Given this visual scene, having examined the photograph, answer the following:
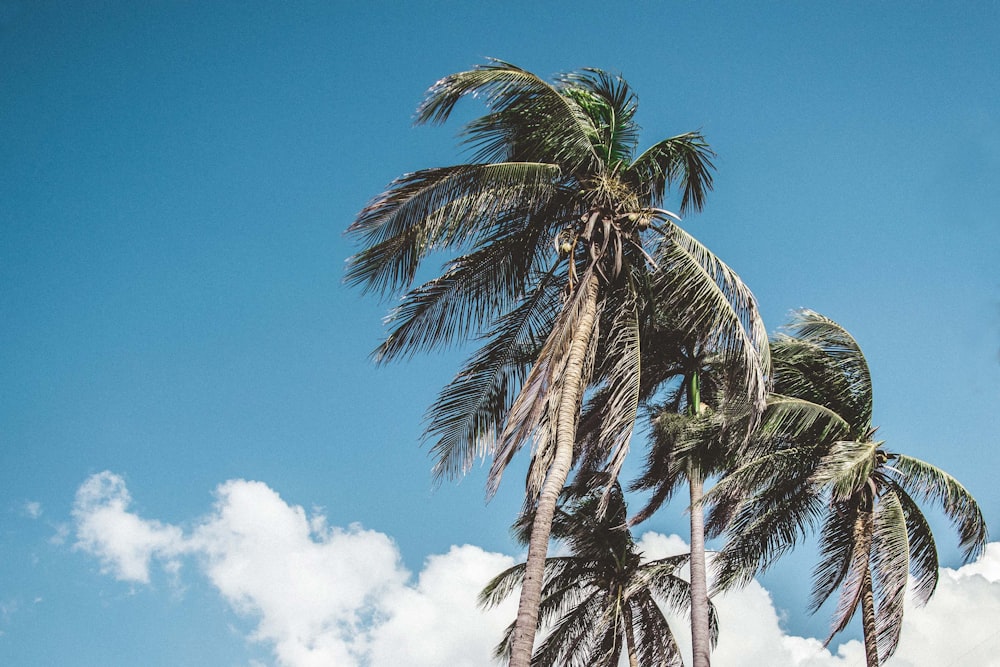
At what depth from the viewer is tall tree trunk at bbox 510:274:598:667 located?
27.0 feet

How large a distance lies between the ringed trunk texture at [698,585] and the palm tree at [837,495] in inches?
20.6

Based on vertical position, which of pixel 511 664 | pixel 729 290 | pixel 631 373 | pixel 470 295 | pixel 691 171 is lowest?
pixel 511 664

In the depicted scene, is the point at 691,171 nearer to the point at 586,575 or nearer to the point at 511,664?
the point at 511,664

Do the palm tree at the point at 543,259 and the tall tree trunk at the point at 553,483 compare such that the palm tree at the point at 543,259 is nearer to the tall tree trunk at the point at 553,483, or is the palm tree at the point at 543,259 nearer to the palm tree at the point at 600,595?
the tall tree trunk at the point at 553,483

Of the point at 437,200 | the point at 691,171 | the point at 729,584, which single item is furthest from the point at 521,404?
the point at 729,584

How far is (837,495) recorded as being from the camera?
13.2 m

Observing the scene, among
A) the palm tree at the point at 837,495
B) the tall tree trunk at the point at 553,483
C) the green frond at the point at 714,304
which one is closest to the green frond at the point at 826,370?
the palm tree at the point at 837,495

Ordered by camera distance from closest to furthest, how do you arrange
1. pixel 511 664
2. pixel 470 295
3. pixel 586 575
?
1. pixel 511 664
2. pixel 470 295
3. pixel 586 575

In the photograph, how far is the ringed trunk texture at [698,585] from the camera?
44.6 ft

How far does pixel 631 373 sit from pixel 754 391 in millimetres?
1606

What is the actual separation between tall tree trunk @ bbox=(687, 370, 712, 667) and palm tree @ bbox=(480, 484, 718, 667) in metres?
4.40

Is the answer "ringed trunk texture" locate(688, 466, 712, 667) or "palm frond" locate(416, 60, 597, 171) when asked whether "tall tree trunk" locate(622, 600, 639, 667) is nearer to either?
"ringed trunk texture" locate(688, 466, 712, 667)

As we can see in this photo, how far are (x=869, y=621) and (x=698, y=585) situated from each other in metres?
2.76

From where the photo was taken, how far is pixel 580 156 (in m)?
10.8
